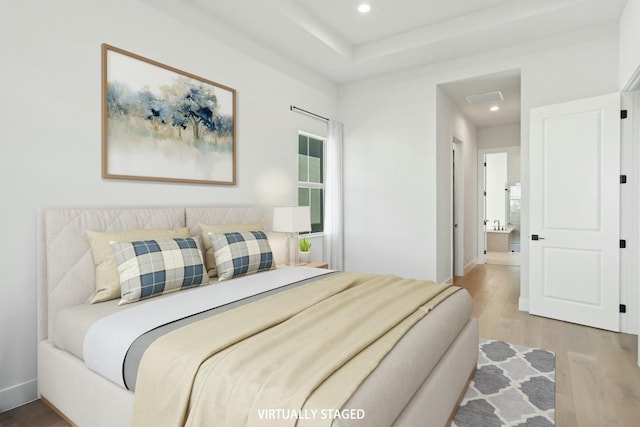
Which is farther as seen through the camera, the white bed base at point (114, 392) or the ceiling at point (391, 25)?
the ceiling at point (391, 25)

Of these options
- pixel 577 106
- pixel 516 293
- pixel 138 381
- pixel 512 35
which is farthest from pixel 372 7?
pixel 516 293

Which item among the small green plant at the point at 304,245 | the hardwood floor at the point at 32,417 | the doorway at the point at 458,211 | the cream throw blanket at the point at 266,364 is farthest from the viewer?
the doorway at the point at 458,211

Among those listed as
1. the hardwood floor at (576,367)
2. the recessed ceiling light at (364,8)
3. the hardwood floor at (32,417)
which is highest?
the recessed ceiling light at (364,8)

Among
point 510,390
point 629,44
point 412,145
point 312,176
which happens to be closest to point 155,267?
point 510,390

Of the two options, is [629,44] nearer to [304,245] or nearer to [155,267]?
[304,245]

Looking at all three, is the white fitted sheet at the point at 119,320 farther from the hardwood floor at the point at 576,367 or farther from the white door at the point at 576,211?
the white door at the point at 576,211

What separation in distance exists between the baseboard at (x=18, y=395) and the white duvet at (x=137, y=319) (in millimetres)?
805

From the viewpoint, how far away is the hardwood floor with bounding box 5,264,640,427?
1.94 m

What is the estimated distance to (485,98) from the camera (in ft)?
16.0

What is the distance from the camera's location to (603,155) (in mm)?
3279

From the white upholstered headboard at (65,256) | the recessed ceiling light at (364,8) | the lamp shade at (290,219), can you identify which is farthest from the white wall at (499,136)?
the white upholstered headboard at (65,256)

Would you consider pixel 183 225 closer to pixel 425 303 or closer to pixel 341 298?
pixel 341 298

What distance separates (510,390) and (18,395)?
2933mm

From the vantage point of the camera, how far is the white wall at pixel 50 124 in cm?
204
